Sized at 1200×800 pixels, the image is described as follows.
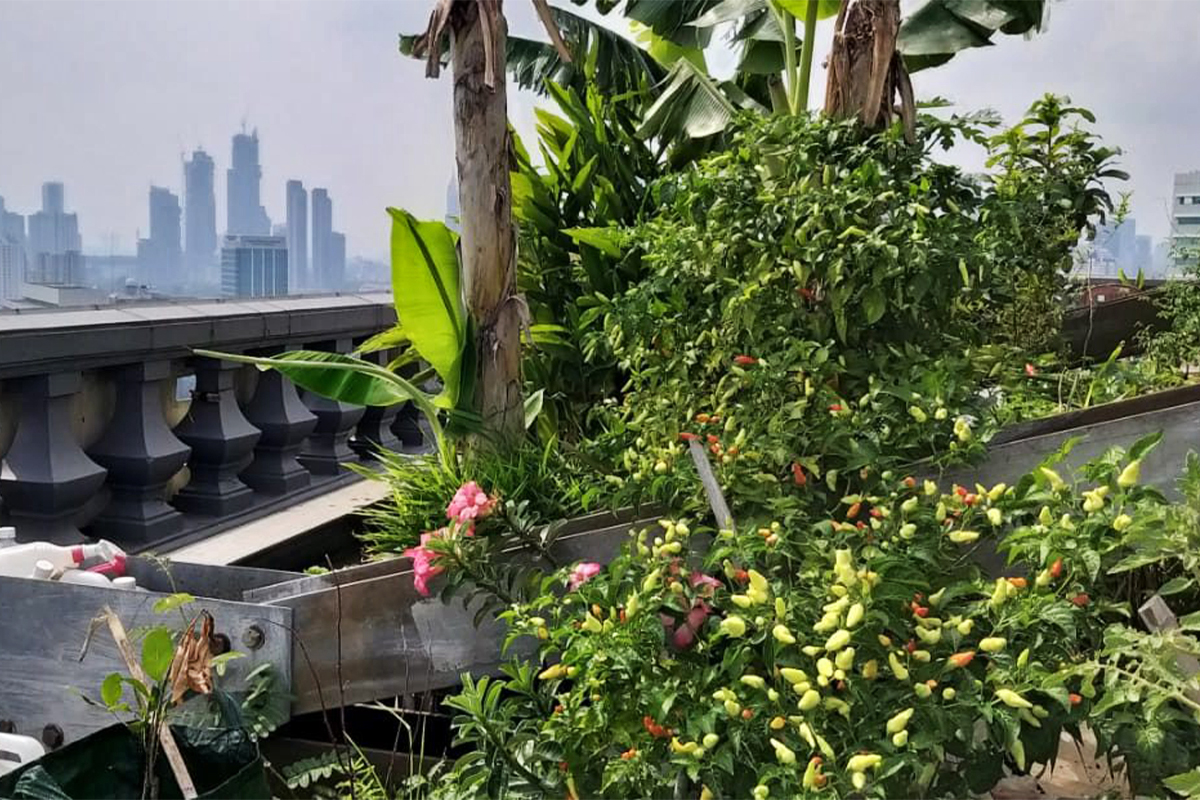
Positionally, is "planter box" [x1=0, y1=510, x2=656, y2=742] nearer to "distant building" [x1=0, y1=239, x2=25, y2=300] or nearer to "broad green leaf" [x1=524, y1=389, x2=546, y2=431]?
"broad green leaf" [x1=524, y1=389, x2=546, y2=431]

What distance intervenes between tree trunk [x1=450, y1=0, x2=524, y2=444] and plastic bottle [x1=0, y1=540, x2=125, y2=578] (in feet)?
2.69

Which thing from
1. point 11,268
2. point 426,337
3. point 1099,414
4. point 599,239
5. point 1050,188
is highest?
point 1050,188

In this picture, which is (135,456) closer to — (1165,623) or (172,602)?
(172,602)

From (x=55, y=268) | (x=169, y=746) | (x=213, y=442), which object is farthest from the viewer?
(x=213, y=442)

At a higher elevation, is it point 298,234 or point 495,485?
point 298,234

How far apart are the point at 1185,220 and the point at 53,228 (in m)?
3.51

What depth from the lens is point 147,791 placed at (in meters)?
1.33

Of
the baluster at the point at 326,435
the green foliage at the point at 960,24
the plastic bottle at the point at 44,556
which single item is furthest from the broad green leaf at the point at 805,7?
the plastic bottle at the point at 44,556

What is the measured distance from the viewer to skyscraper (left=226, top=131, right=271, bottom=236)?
2.81 m

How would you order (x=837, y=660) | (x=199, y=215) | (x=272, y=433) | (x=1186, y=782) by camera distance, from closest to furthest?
(x=1186, y=782), (x=837, y=660), (x=199, y=215), (x=272, y=433)

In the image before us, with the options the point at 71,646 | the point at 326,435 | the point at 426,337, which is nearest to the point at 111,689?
the point at 71,646

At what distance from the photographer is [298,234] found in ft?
10.3

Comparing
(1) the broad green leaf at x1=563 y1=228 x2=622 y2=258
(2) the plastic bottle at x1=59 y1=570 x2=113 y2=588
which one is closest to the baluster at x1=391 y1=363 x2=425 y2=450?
(1) the broad green leaf at x1=563 y1=228 x2=622 y2=258

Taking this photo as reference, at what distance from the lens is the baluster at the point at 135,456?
8.20ft
